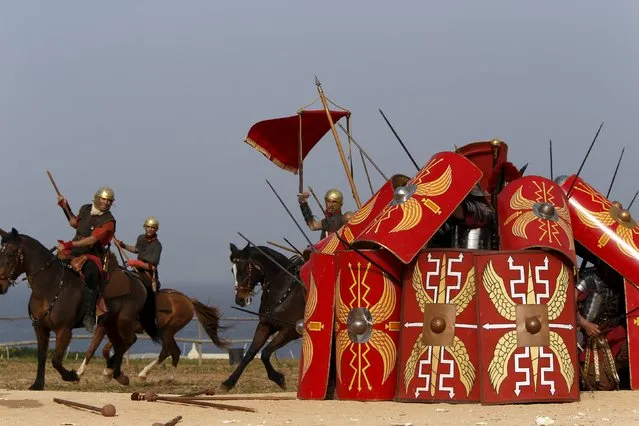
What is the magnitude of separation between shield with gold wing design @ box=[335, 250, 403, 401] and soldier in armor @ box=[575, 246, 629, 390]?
7.05 ft

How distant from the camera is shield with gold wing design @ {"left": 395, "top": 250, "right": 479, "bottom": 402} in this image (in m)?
11.4

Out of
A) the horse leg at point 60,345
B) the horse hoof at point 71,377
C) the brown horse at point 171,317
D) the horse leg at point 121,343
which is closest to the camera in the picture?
the horse leg at point 60,345

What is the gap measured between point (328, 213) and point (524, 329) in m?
5.44

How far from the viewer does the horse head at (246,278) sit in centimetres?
1641

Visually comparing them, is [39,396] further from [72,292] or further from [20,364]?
[20,364]

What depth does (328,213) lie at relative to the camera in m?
16.4

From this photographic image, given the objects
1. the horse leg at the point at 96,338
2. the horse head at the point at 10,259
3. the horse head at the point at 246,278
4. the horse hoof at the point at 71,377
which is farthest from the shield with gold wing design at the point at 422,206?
the horse leg at the point at 96,338

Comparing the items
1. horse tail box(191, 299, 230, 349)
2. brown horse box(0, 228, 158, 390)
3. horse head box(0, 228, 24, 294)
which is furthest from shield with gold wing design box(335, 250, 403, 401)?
A: horse tail box(191, 299, 230, 349)

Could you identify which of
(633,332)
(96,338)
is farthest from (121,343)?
(633,332)

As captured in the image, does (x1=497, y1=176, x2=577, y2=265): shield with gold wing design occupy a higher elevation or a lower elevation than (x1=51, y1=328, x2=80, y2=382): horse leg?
higher

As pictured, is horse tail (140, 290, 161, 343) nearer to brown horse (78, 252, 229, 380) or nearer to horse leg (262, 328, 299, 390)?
brown horse (78, 252, 229, 380)

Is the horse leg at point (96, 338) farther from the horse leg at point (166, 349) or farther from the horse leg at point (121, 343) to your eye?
the horse leg at point (166, 349)

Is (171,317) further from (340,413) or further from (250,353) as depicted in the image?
(340,413)

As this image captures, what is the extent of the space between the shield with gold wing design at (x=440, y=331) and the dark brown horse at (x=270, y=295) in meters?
Result: 4.11
